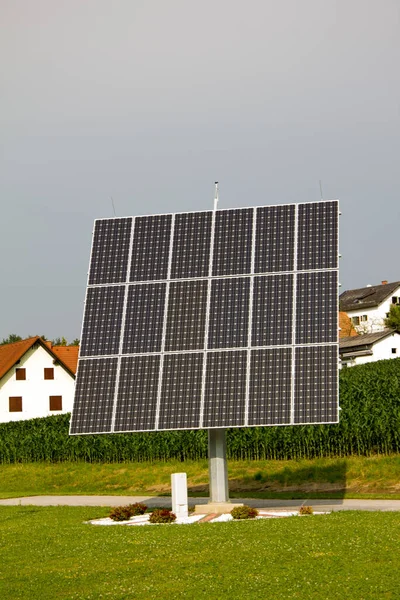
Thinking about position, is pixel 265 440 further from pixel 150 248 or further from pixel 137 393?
pixel 137 393

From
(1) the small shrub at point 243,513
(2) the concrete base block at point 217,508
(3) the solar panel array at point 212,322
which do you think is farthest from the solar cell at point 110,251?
(1) the small shrub at point 243,513

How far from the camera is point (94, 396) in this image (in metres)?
27.1

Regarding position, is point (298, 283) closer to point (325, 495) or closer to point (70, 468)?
point (325, 495)

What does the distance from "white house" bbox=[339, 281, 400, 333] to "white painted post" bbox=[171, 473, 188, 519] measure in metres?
128

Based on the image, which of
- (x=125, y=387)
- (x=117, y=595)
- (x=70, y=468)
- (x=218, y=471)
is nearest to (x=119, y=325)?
(x=125, y=387)

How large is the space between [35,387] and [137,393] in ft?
201

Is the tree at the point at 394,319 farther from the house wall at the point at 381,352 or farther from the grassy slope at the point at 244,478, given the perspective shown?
the grassy slope at the point at 244,478

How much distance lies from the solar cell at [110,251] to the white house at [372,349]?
8155cm

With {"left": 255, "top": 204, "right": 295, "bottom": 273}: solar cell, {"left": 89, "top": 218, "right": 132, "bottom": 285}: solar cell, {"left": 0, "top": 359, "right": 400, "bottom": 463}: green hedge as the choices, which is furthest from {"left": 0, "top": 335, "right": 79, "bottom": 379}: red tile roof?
{"left": 255, "top": 204, "right": 295, "bottom": 273}: solar cell

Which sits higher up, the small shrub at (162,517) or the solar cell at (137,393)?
the solar cell at (137,393)

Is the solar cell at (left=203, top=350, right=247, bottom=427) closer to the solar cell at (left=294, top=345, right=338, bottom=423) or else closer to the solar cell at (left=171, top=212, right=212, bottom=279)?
the solar cell at (left=294, top=345, right=338, bottom=423)

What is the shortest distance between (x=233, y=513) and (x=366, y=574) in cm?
933

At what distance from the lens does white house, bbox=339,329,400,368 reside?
108875mm

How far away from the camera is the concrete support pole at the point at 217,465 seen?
27.5 meters
